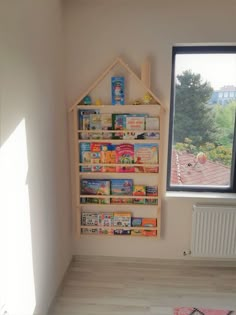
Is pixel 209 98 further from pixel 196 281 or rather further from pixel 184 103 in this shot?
pixel 196 281

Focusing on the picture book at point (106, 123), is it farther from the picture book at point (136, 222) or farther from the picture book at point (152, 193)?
the picture book at point (136, 222)

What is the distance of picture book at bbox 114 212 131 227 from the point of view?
102 inches

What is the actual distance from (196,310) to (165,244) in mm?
657

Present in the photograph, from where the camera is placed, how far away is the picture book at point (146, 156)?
8.09 ft

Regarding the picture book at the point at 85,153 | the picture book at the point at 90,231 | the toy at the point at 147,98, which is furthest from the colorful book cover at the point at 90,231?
the toy at the point at 147,98

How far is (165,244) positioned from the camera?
2.67 meters

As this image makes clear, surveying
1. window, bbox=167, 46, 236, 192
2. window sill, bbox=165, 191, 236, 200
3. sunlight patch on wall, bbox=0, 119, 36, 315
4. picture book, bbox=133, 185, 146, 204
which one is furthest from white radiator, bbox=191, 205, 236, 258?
sunlight patch on wall, bbox=0, 119, 36, 315

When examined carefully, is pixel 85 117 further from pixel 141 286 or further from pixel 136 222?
pixel 141 286

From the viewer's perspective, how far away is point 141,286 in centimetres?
238

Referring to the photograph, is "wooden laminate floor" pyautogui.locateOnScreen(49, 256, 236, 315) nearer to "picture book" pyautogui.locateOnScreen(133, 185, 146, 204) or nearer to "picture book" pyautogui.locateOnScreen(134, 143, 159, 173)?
"picture book" pyautogui.locateOnScreen(133, 185, 146, 204)

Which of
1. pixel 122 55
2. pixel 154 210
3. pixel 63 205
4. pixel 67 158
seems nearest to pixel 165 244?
pixel 154 210

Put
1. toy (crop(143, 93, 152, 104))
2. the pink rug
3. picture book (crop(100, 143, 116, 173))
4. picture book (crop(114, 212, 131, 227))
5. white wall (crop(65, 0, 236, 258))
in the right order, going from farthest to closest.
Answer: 1. picture book (crop(114, 212, 131, 227))
2. picture book (crop(100, 143, 116, 173))
3. toy (crop(143, 93, 152, 104))
4. white wall (crop(65, 0, 236, 258))
5. the pink rug

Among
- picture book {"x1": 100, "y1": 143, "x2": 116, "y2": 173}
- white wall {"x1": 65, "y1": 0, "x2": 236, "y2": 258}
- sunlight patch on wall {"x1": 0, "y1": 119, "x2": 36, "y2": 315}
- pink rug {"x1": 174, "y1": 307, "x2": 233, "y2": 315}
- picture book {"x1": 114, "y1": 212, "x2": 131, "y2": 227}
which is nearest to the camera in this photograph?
sunlight patch on wall {"x1": 0, "y1": 119, "x2": 36, "y2": 315}

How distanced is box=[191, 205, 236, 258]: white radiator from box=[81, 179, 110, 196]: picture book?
813 mm
